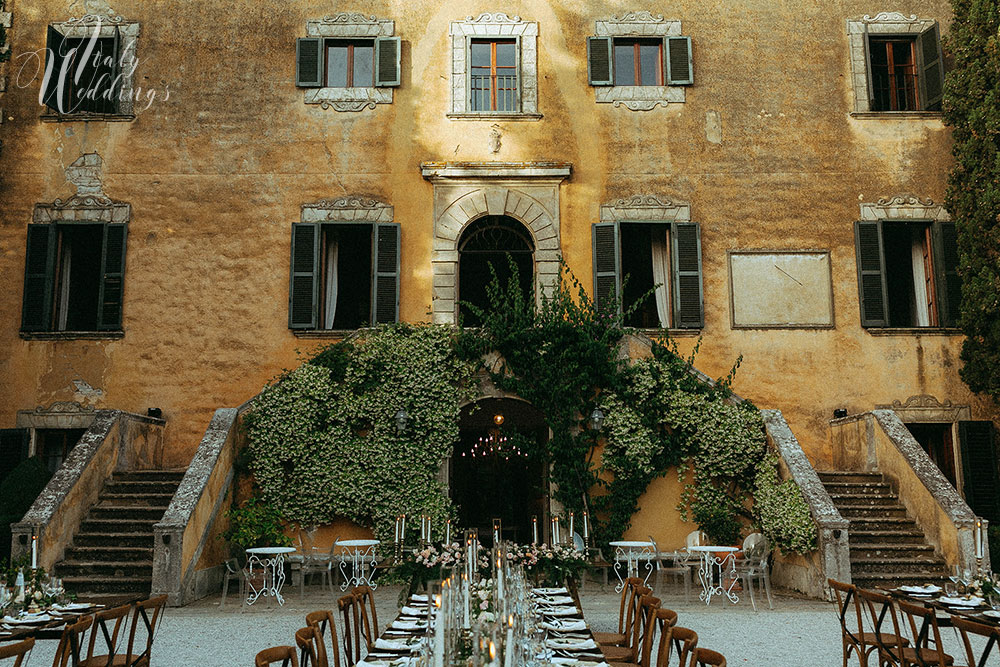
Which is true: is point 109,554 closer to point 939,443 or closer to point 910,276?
point 939,443

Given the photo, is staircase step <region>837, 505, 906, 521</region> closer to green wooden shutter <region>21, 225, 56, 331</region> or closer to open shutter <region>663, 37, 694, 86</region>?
open shutter <region>663, 37, 694, 86</region>

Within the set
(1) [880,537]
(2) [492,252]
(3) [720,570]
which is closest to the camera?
(3) [720,570]

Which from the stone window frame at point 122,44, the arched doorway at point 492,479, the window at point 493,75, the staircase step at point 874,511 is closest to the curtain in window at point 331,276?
the window at point 493,75

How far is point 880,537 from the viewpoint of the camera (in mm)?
11227

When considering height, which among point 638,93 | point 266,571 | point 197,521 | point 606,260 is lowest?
point 266,571

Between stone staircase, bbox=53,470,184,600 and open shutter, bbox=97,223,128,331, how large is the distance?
99.3 inches

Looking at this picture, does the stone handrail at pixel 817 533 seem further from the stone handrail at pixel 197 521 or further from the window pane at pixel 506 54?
the stone handrail at pixel 197 521

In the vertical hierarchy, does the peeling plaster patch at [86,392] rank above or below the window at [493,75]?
below

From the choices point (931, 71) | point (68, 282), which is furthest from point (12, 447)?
point (931, 71)

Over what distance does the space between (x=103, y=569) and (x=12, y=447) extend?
3.55 metres

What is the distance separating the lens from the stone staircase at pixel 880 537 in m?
10.7

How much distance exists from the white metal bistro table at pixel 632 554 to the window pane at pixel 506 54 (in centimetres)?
751

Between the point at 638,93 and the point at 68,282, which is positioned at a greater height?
the point at 638,93

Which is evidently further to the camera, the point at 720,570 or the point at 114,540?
the point at 114,540
